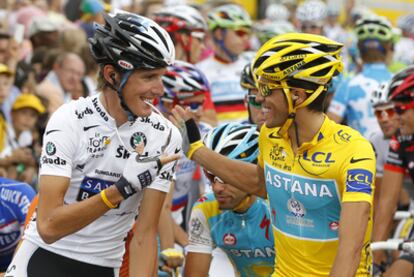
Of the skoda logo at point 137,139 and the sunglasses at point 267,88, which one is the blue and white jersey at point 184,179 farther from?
the sunglasses at point 267,88

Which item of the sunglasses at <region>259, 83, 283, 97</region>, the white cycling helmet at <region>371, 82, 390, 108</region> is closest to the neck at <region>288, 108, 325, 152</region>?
the sunglasses at <region>259, 83, 283, 97</region>

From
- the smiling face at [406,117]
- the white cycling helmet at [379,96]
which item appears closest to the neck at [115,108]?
the smiling face at [406,117]

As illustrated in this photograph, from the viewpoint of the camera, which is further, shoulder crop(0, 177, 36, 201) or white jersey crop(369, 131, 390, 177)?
white jersey crop(369, 131, 390, 177)

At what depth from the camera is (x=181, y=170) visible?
880cm

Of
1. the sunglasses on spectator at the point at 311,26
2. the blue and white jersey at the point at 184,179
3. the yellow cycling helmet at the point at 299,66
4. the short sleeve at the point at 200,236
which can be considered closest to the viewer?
the yellow cycling helmet at the point at 299,66

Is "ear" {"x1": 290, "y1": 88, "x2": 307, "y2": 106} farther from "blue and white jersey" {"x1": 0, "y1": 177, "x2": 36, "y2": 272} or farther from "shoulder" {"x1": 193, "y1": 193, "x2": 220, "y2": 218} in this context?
"blue and white jersey" {"x1": 0, "y1": 177, "x2": 36, "y2": 272}

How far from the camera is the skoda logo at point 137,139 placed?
18.8ft

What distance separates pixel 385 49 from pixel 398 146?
13.7 ft

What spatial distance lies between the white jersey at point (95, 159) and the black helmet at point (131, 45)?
292 millimetres

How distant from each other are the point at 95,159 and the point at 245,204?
1.48m

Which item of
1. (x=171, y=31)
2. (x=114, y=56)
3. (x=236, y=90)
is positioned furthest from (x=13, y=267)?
(x=236, y=90)

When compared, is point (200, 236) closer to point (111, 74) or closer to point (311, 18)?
point (111, 74)

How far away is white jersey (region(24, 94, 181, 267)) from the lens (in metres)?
5.50

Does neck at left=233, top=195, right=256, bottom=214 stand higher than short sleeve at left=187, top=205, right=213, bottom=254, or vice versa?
neck at left=233, top=195, right=256, bottom=214
